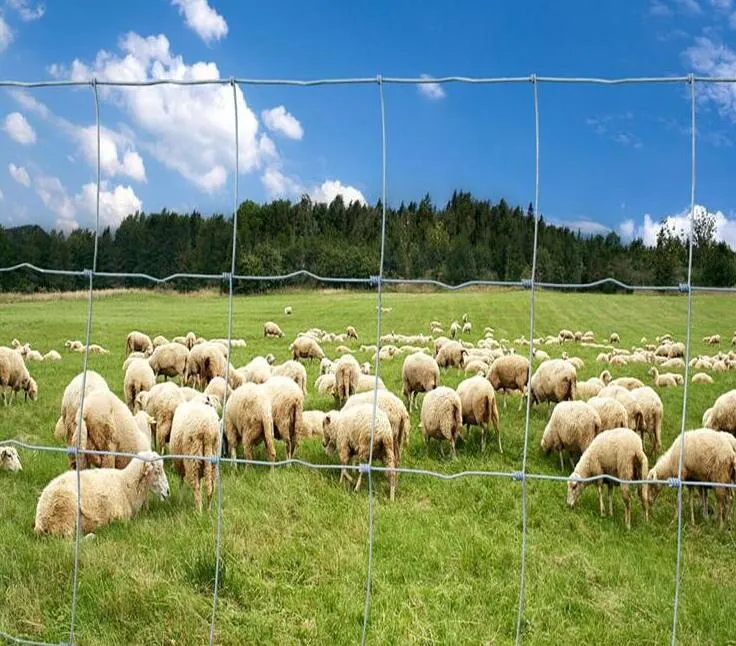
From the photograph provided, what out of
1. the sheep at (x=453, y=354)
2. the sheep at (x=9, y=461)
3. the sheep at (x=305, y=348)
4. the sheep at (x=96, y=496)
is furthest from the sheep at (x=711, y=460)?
the sheep at (x=305, y=348)

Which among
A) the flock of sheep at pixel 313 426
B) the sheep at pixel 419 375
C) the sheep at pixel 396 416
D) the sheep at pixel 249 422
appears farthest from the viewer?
the sheep at pixel 419 375

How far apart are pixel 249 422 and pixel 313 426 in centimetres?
197

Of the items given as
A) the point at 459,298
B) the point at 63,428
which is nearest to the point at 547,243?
the point at 63,428

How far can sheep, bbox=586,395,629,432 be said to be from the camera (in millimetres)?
8797

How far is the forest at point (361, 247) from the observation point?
16.5ft

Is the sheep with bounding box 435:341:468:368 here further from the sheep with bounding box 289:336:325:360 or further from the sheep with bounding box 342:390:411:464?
the sheep with bounding box 342:390:411:464

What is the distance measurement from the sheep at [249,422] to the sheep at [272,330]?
12.4m

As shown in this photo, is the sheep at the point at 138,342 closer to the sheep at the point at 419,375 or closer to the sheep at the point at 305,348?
the sheep at the point at 305,348

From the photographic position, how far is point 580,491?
7.08 metres

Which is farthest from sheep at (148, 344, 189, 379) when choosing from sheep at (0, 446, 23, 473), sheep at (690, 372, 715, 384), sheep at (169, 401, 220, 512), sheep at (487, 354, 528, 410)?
sheep at (690, 372, 715, 384)

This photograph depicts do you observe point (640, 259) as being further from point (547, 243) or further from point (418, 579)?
point (418, 579)

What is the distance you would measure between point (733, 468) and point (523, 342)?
14072mm

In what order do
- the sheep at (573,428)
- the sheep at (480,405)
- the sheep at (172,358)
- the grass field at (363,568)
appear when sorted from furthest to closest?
the sheep at (172,358)
the sheep at (480,405)
the sheep at (573,428)
the grass field at (363,568)

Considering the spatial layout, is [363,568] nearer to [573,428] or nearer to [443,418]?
[443,418]
